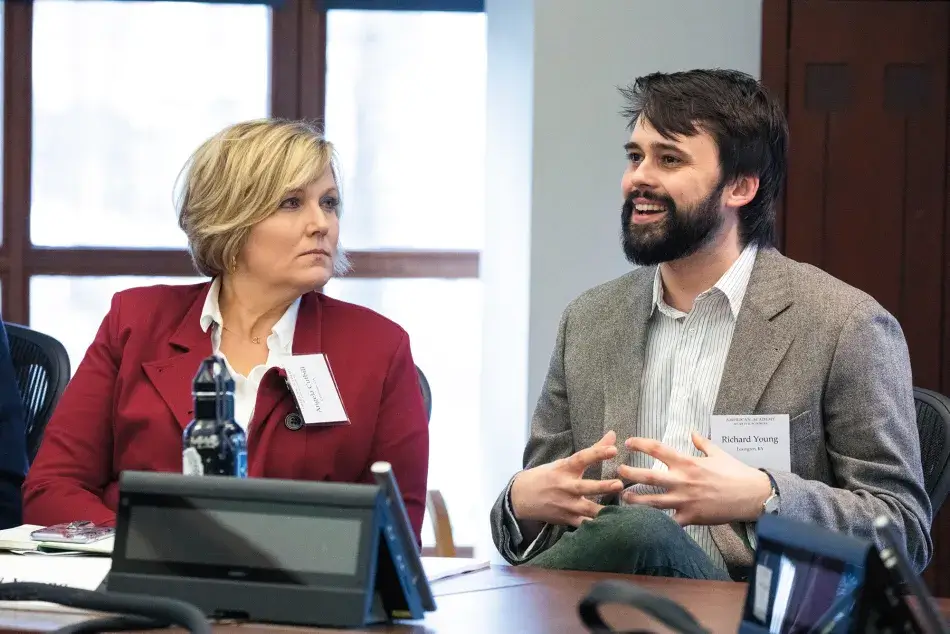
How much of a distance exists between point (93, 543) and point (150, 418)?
1.86ft

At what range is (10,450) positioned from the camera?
2338 millimetres

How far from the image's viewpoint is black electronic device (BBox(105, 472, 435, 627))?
1.30m

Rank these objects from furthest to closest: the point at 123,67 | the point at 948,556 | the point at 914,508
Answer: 1. the point at 123,67
2. the point at 948,556
3. the point at 914,508

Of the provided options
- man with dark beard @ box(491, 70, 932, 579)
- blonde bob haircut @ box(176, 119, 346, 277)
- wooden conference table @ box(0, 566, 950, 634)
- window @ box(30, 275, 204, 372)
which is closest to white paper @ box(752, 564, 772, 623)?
wooden conference table @ box(0, 566, 950, 634)

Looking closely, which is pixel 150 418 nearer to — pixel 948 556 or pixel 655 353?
pixel 655 353

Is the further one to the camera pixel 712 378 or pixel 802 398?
pixel 712 378

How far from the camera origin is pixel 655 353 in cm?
246

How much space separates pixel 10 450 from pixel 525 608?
1.28 m

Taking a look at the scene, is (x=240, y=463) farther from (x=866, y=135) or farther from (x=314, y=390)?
(x=866, y=135)

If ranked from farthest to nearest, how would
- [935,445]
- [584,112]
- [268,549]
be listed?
[584,112], [935,445], [268,549]

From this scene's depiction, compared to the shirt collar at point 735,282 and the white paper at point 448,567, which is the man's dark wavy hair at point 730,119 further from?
the white paper at point 448,567

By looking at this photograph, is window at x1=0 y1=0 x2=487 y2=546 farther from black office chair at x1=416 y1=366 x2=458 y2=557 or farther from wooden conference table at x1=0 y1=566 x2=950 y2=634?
wooden conference table at x1=0 y1=566 x2=950 y2=634

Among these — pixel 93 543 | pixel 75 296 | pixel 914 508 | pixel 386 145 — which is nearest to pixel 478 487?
pixel 386 145

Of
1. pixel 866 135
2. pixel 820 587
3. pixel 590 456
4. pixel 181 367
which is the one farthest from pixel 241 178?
pixel 866 135
